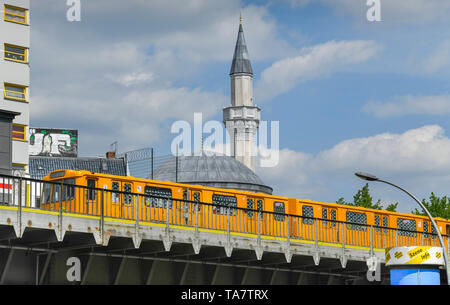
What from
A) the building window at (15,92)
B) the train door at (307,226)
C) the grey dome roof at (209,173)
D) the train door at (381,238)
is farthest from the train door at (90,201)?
the grey dome roof at (209,173)

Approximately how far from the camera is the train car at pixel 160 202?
34.1 metres

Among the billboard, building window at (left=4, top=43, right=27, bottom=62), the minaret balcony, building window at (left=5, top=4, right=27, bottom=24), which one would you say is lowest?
building window at (left=4, top=43, right=27, bottom=62)

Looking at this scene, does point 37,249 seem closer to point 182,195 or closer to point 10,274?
point 10,274

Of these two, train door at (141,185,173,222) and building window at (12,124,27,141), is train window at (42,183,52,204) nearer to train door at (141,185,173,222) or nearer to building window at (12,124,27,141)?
train door at (141,185,173,222)

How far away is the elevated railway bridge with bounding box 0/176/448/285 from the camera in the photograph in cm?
3047

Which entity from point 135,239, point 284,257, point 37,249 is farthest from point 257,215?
point 37,249

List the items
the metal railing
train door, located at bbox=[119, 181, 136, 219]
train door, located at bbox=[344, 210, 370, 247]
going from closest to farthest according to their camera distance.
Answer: the metal railing
train door, located at bbox=[119, 181, 136, 219]
train door, located at bbox=[344, 210, 370, 247]

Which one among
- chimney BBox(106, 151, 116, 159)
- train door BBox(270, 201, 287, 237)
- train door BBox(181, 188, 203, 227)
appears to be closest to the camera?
train door BBox(181, 188, 203, 227)

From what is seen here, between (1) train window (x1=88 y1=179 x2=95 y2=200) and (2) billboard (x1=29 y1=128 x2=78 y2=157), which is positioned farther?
(2) billboard (x1=29 y1=128 x2=78 y2=157)

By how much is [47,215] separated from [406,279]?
12.0 m

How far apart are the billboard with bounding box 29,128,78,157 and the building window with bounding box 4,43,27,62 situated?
1915 inches

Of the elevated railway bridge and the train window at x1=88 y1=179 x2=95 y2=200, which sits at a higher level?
the train window at x1=88 y1=179 x2=95 y2=200

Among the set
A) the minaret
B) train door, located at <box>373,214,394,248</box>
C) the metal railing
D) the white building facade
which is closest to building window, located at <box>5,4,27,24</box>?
the white building facade

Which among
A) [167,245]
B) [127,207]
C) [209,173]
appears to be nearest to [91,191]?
[127,207]
